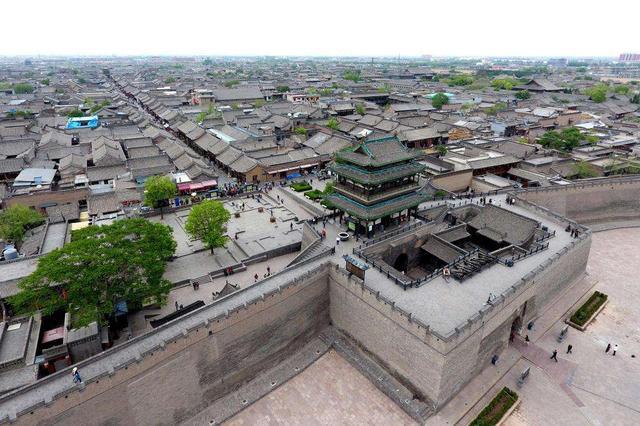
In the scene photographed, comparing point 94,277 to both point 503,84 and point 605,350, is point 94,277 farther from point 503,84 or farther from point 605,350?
point 503,84

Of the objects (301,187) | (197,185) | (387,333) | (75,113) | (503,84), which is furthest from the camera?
(503,84)

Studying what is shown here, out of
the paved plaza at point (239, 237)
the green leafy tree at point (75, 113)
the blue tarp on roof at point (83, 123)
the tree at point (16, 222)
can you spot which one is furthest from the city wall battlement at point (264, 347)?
the green leafy tree at point (75, 113)

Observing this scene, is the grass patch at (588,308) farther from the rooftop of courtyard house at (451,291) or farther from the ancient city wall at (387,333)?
the ancient city wall at (387,333)

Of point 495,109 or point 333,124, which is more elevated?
point 495,109

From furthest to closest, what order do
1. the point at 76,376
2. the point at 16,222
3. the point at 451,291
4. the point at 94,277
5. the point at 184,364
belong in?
the point at 16,222, the point at 451,291, the point at 94,277, the point at 184,364, the point at 76,376

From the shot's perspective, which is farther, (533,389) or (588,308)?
(588,308)

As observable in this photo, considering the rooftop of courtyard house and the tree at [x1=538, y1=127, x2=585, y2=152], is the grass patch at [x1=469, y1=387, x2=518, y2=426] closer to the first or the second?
the rooftop of courtyard house

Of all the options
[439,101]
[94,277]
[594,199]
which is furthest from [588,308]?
[439,101]
